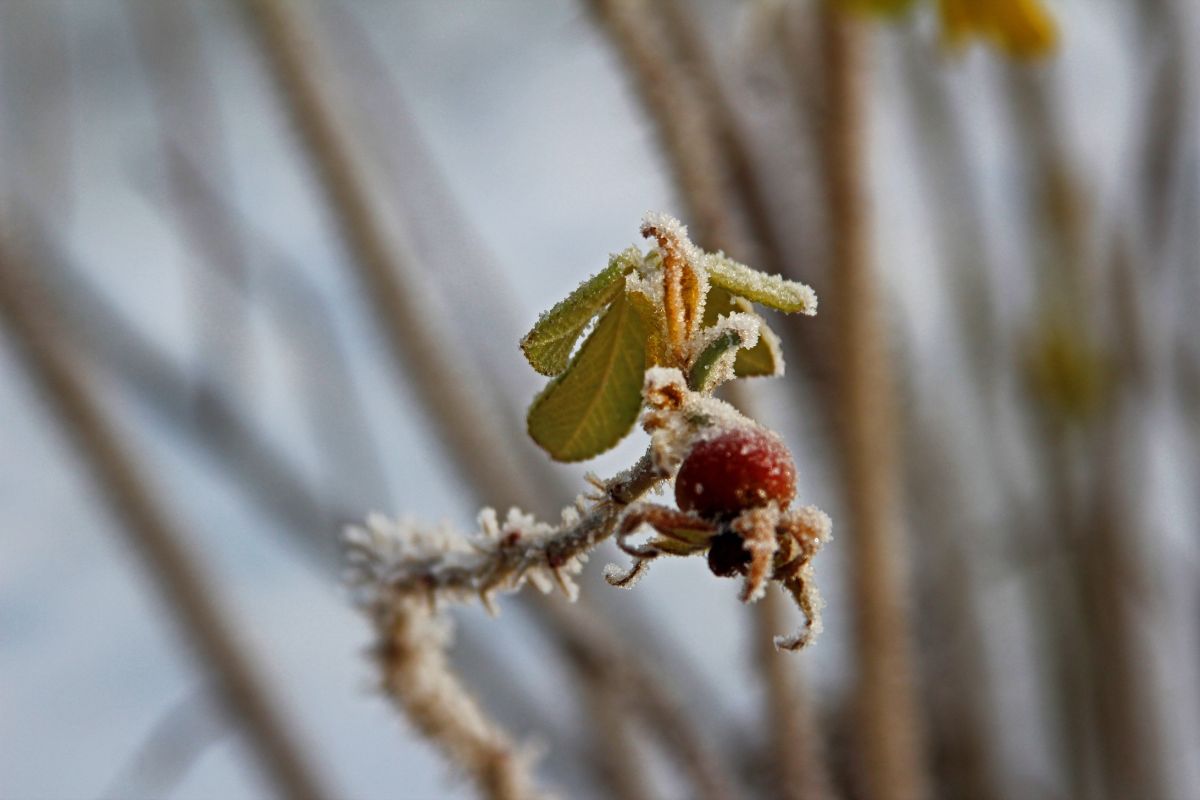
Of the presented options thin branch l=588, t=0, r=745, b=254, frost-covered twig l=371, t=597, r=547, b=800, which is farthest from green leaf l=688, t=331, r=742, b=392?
thin branch l=588, t=0, r=745, b=254

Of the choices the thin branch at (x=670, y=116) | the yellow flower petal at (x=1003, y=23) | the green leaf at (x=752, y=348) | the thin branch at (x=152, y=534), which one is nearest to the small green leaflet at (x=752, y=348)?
the green leaf at (x=752, y=348)

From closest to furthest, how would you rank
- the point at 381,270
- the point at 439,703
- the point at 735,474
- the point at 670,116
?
the point at 735,474 → the point at 439,703 → the point at 670,116 → the point at 381,270

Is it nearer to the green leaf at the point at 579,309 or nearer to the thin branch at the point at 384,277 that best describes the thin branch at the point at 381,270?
the thin branch at the point at 384,277

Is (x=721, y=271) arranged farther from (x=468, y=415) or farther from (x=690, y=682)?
(x=690, y=682)

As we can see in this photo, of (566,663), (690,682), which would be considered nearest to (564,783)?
(690,682)

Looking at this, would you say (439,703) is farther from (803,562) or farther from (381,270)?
(381,270)

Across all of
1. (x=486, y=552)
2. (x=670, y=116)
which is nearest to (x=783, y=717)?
(x=670, y=116)
